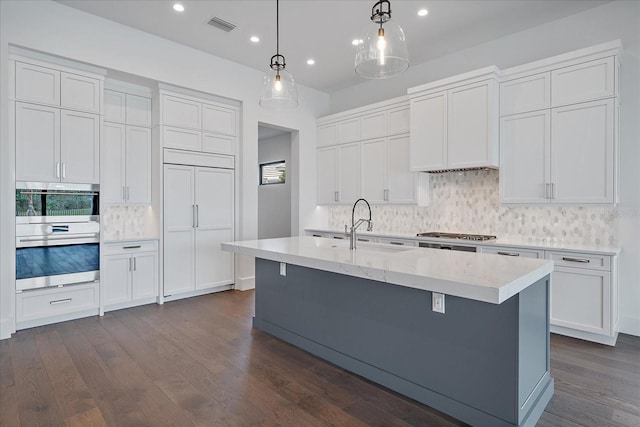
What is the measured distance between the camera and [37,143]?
375cm

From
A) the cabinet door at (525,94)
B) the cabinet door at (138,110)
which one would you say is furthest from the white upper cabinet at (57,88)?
the cabinet door at (525,94)

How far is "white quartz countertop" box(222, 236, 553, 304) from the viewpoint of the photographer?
1.79 m

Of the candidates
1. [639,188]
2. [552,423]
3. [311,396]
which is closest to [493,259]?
[552,423]

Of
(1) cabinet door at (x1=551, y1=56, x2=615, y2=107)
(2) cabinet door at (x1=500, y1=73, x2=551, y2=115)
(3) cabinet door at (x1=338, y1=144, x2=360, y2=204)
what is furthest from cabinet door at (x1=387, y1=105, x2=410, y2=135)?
(1) cabinet door at (x1=551, y1=56, x2=615, y2=107)

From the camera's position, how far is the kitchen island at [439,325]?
1944 mm

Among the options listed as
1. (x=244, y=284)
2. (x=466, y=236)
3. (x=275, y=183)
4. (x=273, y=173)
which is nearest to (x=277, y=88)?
(x=466, y=236)

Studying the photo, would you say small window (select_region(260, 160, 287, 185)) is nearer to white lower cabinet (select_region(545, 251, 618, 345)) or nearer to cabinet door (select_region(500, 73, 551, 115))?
cabinet door (select_region(500, 73, 551, 115))

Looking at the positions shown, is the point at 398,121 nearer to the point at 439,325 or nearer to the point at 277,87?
the point at 277,87

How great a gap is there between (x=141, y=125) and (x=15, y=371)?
127 inches

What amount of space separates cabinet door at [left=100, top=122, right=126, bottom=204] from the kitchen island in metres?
2.62

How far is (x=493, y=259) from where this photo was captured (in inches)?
100

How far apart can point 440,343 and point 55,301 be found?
4023 mm

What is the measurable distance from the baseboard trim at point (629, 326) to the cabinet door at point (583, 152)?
1.27 meters

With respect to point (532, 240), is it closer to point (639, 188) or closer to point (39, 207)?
point (639, 188)
